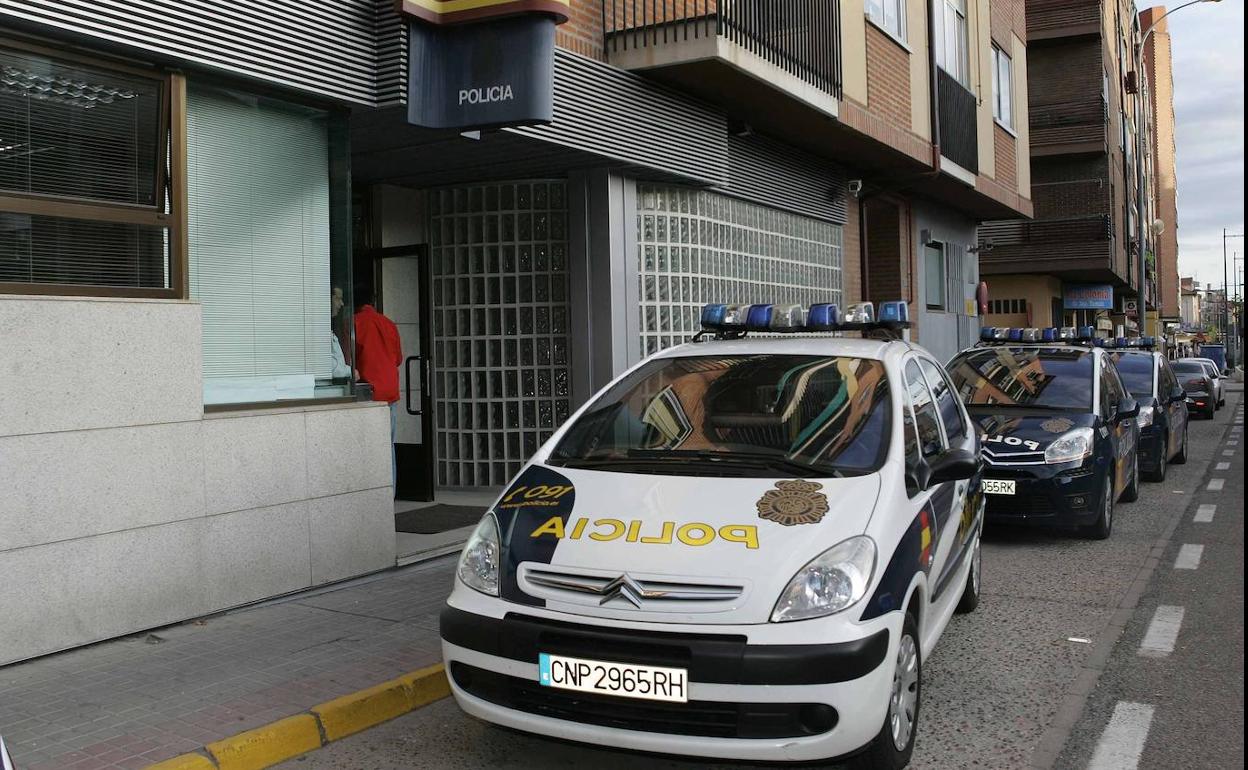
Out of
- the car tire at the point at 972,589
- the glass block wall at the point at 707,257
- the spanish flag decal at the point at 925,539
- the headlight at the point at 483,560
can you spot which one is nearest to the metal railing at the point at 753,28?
the glass block wall at the point at 707,257

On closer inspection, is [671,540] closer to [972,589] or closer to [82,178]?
[972,589]

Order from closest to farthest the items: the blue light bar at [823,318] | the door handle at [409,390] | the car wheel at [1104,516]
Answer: the blue light bar at [823,318]
the car wheel at [1104,516]
the door handle at [409,390]

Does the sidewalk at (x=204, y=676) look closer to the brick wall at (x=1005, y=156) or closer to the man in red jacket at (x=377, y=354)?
the man in red jacket at (x=377, y=354)

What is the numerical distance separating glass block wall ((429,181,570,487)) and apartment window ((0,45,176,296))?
4.89 meters

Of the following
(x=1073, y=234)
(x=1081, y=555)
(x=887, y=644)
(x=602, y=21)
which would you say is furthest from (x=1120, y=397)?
(x=1073, y=234)

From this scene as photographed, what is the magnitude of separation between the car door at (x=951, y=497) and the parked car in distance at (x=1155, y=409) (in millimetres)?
6418

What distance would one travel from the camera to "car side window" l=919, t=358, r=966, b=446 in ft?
18.0

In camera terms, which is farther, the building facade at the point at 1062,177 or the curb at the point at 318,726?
the building facade at the point at 1062,177

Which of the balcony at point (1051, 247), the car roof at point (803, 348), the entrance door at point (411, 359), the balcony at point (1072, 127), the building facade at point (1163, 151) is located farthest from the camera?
the building facade at point (1163, 151)

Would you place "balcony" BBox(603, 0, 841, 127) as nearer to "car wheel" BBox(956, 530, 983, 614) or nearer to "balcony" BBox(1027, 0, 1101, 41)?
"car wheel" BBox(956, 530, 983, 614)

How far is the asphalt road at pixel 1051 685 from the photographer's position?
4.20m

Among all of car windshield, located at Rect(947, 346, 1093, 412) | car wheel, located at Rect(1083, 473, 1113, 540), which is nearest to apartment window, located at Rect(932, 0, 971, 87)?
car windshield, located at Rect(947, 346, 1093, 412)

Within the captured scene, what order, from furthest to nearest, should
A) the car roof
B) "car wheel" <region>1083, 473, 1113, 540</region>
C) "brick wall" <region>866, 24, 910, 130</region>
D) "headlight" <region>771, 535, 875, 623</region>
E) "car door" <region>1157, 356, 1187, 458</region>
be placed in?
"brick wall" <region>866, 24, 910, 130</region> < "car door" <region>1157, 356, 1187, 458</region> < "car wheel" <region>1083, 473, 1113, 540</region> < the car roof < "headlight" <region>771, 535, 875, 623</region>

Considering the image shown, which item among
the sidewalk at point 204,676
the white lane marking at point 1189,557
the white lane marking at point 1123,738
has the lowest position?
the white lane marking at point 1123,738
